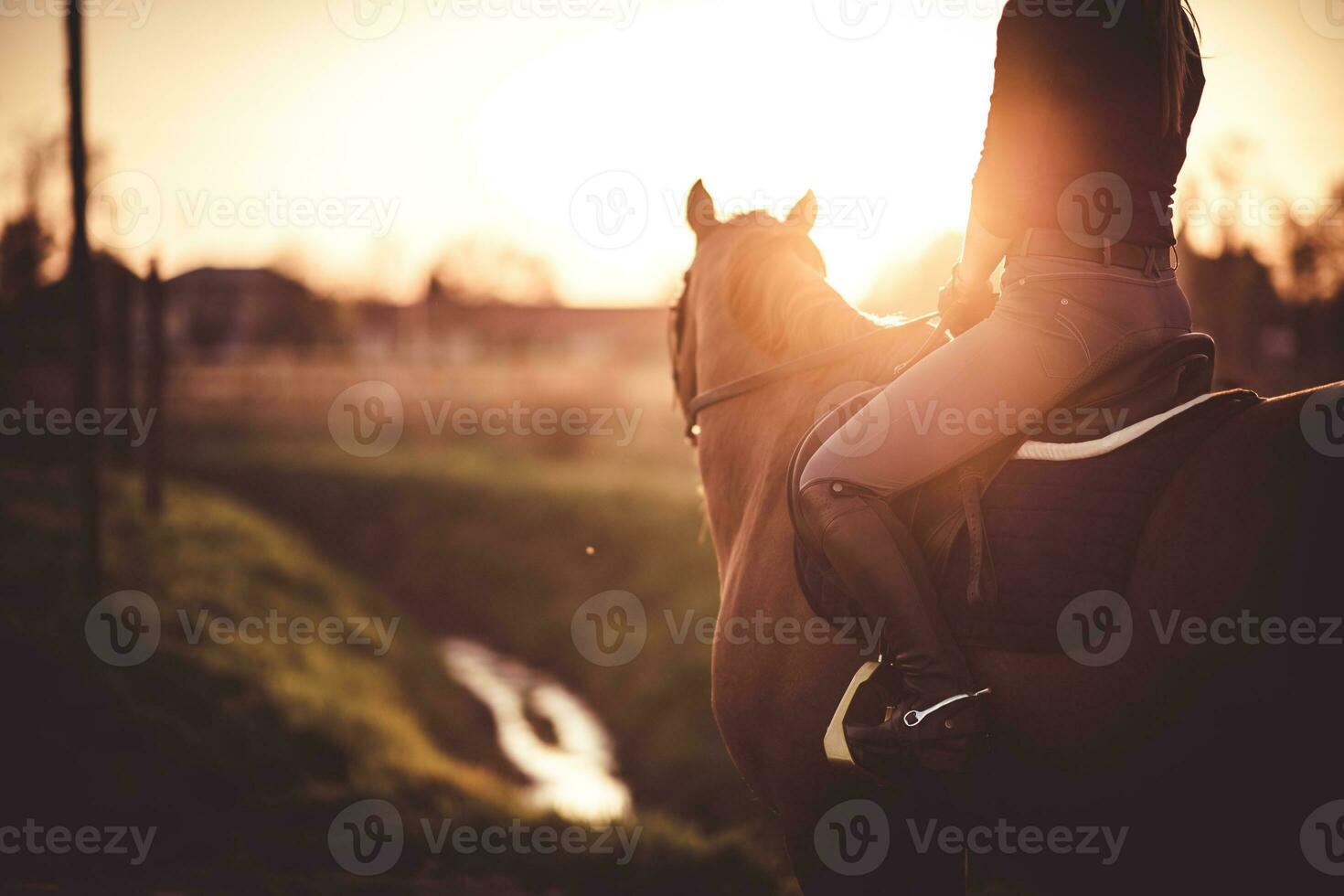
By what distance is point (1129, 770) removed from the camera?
247 cm

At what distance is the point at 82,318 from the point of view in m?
9.40

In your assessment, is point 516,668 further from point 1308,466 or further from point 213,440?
point 1308,466

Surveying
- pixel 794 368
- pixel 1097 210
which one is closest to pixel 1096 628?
pixel 1097 210

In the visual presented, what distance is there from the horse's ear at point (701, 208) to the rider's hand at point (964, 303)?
1.72 m

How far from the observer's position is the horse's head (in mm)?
3938

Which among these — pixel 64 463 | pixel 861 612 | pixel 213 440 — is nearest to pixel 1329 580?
pixel 861 612

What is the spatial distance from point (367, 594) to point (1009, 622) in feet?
68.5

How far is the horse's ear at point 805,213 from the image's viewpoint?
13.6ft

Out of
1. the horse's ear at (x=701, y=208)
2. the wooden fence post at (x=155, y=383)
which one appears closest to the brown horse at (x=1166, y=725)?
the horse's ear at (x=701, y=208)
